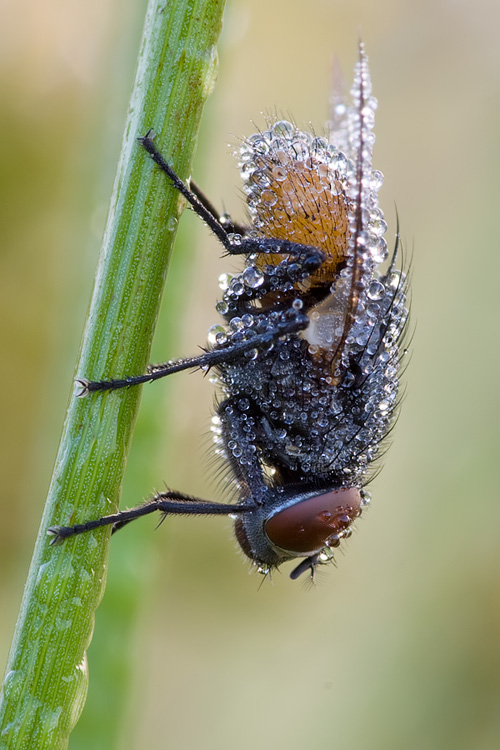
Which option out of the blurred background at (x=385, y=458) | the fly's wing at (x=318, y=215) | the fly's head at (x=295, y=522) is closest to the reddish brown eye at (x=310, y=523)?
the fly's head at (x=295, y=522)

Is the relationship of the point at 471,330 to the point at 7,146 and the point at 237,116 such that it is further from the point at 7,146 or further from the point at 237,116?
the point at 7,146

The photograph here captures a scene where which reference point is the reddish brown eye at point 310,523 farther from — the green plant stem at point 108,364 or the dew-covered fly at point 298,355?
the green plant stem at point 108,364

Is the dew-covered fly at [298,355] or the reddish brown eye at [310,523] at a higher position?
the dew-covered fly at [298,355]

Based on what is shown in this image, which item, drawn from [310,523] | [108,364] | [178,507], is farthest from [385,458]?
[108,364]

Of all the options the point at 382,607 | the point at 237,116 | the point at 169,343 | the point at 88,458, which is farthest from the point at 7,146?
the point at 382,607

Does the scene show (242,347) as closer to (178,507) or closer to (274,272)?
(274,272)

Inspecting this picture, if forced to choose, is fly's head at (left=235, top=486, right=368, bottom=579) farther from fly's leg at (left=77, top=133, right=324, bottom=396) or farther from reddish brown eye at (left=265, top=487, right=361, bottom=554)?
fly's leg at (left=77, top=133, right=324, bottom=396)

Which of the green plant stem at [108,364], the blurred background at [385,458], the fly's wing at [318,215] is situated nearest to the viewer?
the green plant stem at [108,364]
